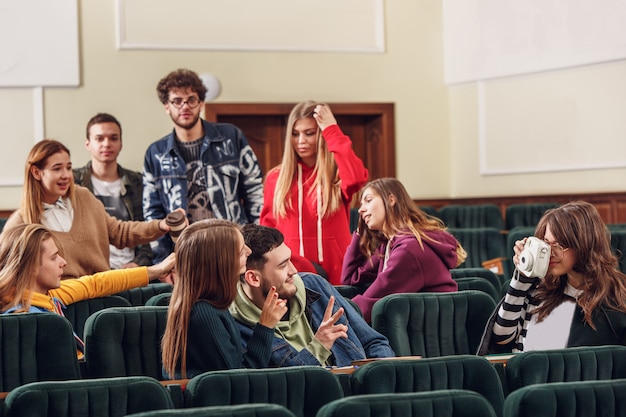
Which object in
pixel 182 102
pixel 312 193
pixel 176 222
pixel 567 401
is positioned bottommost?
pixel 567 401

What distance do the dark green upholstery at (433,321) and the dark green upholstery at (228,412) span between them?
1.48 m

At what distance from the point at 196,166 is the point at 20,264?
1807mm

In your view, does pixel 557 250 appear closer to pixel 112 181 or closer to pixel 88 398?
pixel 88 398

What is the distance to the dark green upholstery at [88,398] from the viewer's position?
238 cm

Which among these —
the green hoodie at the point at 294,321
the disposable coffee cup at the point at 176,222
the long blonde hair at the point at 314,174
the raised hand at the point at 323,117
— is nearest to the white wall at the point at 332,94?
the long blonde hair at the point at 314,174

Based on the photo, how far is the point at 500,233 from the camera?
6.88 m

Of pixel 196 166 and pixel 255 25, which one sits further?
pixel 255 25

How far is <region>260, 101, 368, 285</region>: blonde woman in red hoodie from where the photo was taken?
475 centimetres

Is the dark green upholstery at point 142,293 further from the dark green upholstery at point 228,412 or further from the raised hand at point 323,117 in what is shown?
the dark green upholstery at point 228,412

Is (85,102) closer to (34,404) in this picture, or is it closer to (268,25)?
(268,25)

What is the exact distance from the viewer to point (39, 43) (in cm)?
785

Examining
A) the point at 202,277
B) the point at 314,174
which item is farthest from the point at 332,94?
the point at 202,277

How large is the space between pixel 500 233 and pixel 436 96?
2.35m

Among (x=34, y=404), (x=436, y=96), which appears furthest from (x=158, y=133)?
(x=34, y=404)
